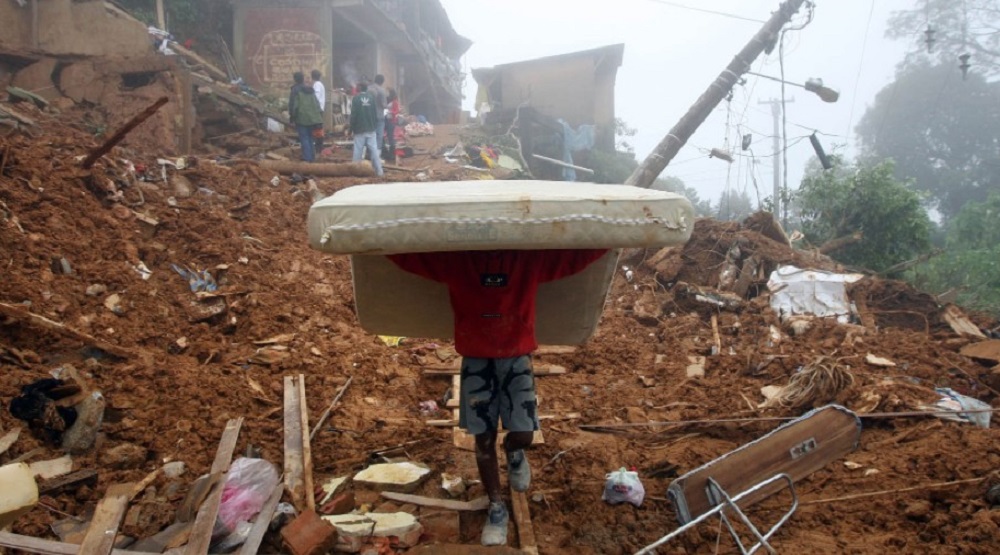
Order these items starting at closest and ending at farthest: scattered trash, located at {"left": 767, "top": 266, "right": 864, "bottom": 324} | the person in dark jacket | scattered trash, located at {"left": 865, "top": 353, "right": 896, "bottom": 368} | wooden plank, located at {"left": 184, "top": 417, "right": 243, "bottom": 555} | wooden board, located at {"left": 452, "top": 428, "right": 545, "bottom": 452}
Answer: wooden plank, located at {"left": 184, "top": 417, "right": 243, "bottom": 555} → wooden board, located at {"left": 452, "top": 428, "right": 545, "bottom": 452} → scattered trash, located at {"left": 865, "top": 353, "right": 896, "bottom": 368} → scattered trash, located at {"left": 767, "top": 266, "right": 864, "bottom": 324} → the person in dark jacket

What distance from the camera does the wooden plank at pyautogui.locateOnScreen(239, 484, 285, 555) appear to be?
2.74 meters

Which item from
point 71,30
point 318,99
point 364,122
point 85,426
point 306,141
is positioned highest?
point 71,30

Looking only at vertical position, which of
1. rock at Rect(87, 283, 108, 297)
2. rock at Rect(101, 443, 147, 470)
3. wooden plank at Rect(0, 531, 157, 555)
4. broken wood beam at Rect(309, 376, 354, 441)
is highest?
rock at Rect(87, 283, 108, 297)

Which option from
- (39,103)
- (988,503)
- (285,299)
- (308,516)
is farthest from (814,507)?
(39,103)

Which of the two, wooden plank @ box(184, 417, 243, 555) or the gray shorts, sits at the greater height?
the gray shorts

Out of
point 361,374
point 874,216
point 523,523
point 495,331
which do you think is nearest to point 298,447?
point 361,374

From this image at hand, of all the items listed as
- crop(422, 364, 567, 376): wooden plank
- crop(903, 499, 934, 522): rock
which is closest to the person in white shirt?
crop(422, 364, 567, 376): wooden plank

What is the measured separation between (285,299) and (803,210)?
11146 millimetres

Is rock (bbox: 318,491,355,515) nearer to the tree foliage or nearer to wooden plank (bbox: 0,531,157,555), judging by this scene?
wooden plank (bbox: 0,531,157,555)

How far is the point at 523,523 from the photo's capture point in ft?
10.7

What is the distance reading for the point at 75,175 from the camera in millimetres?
6672

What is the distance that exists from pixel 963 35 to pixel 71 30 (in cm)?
4319

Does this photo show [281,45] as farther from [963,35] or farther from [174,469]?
[963,35]

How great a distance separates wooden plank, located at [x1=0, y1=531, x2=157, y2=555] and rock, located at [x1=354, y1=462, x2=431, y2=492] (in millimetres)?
1226
